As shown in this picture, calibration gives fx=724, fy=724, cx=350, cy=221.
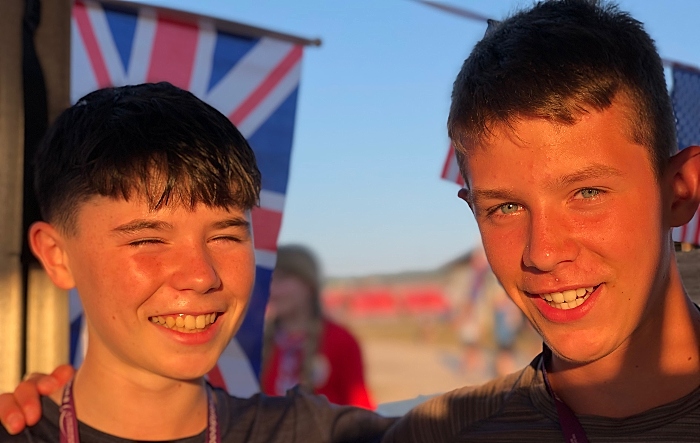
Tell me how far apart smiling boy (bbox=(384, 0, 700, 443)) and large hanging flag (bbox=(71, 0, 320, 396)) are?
4.40 feet

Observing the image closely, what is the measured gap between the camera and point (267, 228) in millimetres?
3219

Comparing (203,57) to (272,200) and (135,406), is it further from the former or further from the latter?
(135,406)

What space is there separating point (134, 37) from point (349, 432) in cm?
178

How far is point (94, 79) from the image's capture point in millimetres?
2877

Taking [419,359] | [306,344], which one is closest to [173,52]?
[306,344]

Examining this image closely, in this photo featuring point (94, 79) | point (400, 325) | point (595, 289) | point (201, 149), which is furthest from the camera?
point (400, 325)

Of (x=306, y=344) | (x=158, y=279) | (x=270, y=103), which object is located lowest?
(x=306, y=344)

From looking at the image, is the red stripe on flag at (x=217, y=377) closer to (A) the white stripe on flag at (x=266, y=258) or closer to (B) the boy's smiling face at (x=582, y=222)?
(A) the white stripe on flag at (x=266, y=258)

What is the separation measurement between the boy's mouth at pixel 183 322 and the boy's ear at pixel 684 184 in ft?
4.11

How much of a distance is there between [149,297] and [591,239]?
3.72 ft

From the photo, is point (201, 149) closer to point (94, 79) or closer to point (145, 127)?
point (145, 127)

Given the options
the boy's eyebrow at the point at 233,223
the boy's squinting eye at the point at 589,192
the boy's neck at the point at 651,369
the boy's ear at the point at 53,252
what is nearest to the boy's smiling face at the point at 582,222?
the boy's squinting eye at the point at 589,192

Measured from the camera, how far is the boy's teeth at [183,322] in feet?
6.41

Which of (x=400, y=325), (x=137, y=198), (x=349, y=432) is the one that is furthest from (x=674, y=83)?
(x=400, y=325)
